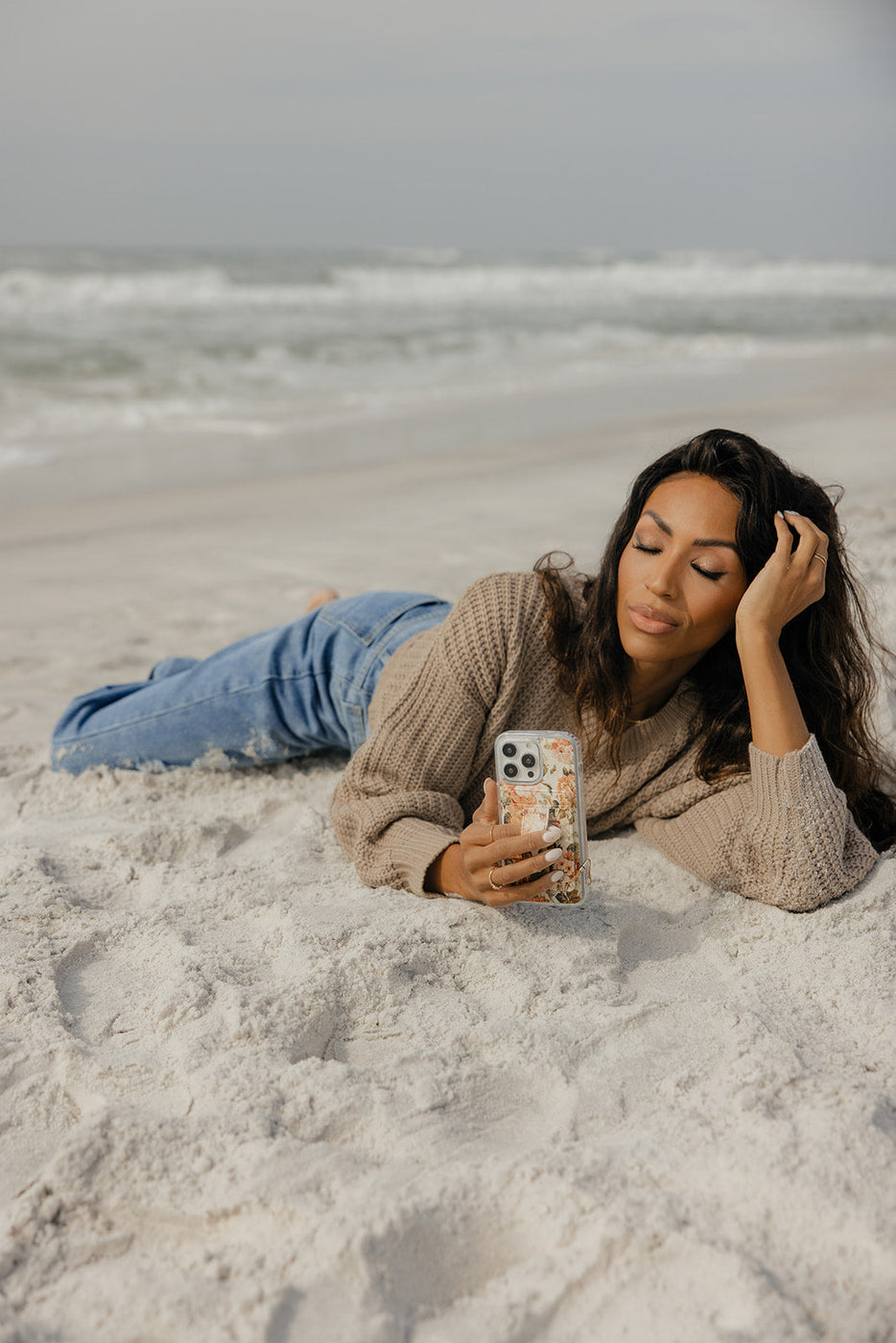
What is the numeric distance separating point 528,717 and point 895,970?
103cm

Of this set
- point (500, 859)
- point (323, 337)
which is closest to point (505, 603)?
point (500, 859)

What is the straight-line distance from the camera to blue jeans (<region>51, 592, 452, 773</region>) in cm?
327

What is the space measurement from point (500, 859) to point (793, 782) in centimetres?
83

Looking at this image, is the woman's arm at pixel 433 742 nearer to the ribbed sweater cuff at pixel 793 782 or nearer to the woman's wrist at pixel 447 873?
the woman's wrist at pixel 447 873

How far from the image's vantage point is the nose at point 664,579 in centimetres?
248

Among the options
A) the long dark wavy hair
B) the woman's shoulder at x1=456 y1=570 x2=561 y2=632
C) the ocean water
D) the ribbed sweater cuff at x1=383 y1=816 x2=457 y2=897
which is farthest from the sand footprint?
the ocean water

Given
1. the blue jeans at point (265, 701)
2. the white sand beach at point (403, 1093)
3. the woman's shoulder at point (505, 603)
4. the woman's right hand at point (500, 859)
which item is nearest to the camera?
the white sand beach at point (403, 1093)

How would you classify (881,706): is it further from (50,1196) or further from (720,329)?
(720,329)

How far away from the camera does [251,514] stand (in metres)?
6.81

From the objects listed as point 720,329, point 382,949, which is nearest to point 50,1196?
point 382,949

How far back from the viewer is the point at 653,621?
8.27 feet

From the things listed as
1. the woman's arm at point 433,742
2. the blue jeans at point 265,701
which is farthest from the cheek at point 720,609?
the blue jeans at point 265,701

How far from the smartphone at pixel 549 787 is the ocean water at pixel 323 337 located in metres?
6.61

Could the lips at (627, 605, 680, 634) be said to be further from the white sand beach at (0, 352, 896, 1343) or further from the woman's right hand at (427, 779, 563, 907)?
the white sand beach at (0, 352, 896, 1343)
